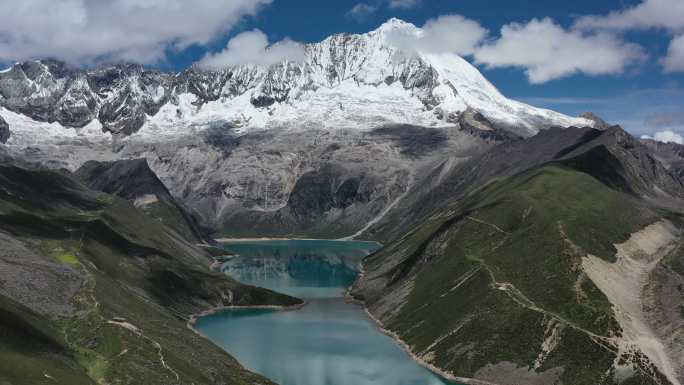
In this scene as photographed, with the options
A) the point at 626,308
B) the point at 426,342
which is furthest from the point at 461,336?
the point at 626,308

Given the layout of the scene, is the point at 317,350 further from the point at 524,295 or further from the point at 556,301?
the point at 556,301

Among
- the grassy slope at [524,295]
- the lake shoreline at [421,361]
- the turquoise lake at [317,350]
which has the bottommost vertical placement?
the turquoise lake at [317,350]

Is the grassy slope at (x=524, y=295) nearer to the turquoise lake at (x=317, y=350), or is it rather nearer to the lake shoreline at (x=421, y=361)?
the lake shoreline at (x=421, y=361)

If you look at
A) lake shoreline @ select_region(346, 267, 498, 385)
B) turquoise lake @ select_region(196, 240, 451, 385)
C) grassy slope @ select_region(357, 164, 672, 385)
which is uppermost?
grassy slope @ select_region(357, 164, 672, 385)

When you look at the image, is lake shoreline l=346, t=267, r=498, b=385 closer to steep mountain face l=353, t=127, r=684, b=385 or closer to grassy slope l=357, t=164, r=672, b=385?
steep mountain face l=353, t=127, r=684, b=385

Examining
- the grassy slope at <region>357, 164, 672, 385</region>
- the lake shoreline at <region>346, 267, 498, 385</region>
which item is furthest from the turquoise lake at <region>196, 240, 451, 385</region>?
the grassy slope at <region>357, 164, 672, 385</region>

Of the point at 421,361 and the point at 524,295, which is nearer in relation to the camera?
the point at 421,361

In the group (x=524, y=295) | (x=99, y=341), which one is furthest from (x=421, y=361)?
(x=99, y=341)

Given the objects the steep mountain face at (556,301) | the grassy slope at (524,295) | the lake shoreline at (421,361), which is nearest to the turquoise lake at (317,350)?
the lake shoreline at (421,361)
